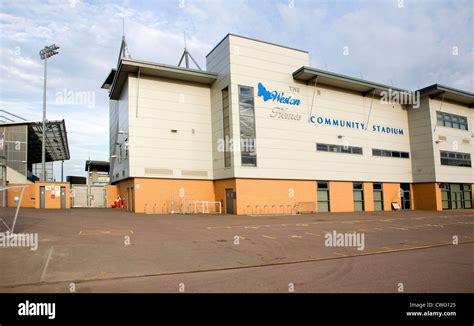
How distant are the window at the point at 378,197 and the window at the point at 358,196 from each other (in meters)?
2.19

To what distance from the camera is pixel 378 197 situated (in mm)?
35156

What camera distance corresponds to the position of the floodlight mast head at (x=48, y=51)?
33784 mm

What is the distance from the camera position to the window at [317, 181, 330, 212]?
3089 cm

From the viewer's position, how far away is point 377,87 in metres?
34.0

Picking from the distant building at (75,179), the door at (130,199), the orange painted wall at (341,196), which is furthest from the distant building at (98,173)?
the orange painted wall at (341,196)

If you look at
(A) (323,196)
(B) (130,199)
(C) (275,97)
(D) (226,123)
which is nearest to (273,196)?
(A) (323,196)

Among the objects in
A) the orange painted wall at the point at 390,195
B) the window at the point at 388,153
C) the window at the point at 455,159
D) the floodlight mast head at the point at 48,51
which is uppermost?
the floodlight mast head at the point at 48,51

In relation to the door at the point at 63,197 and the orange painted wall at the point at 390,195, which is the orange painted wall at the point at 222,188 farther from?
the orange painted wall at the point at 390,195

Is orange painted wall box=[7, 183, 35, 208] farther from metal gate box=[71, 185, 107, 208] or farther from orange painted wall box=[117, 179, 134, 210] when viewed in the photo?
orange painted wall box=[117, 179, 134, 210]

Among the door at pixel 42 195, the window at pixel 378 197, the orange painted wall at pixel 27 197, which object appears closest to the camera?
the door at pixel 42 195

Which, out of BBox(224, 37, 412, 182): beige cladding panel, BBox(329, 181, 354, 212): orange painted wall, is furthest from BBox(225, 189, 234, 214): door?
BBox(329, 181, 354, 212): orange painted wall

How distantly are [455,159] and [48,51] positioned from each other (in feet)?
152

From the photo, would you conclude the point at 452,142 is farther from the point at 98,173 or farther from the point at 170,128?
the point at 98,173
